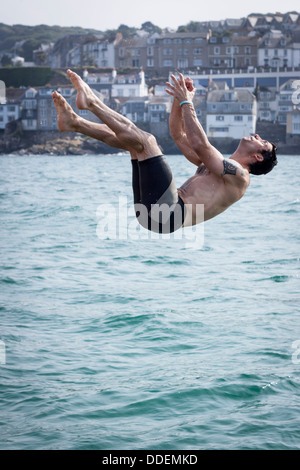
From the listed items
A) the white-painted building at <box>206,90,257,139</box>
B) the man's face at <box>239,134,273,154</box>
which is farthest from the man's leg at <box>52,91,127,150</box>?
the white-painted building at <box>206,90,257,139</box>

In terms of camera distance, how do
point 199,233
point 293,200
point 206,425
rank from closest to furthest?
point 206,425 → point 199,233 → point 293,200

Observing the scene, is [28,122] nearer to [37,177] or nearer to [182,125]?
[37,177]

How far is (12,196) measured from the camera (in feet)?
171

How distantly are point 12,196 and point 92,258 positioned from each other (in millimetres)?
28155

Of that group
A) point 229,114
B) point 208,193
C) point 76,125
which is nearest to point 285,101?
point 229,114

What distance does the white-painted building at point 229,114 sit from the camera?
110m

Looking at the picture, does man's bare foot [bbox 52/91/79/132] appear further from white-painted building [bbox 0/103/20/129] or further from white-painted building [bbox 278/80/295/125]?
→ white-painted building [bbox 0/103/20/129]

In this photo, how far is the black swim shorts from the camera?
7840 mm

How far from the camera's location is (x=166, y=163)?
791 cm

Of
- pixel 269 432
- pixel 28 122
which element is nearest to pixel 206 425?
pixel 269 432
